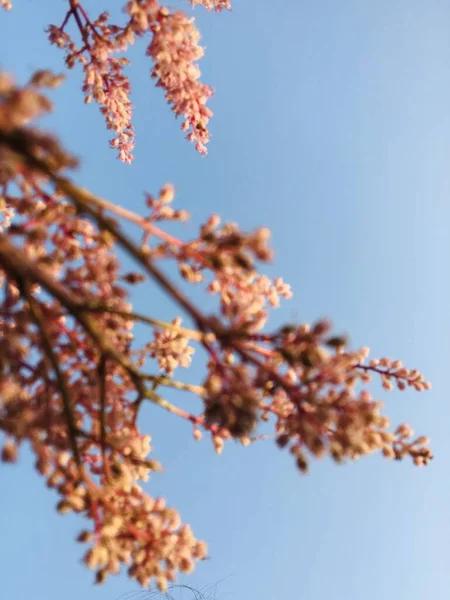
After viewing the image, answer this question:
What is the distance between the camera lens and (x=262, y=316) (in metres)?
2.89

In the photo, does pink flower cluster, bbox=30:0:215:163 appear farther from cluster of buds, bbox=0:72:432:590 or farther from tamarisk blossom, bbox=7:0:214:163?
cluster of buds, bbox=0:72:432:590

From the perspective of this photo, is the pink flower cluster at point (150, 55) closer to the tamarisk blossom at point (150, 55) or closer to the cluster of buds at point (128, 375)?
the tamarisk blossom at point (150, 55)

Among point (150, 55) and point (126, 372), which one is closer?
point (126, 372)

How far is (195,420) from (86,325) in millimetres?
1081

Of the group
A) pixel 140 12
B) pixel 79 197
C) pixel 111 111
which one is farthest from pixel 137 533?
pixel 111 111

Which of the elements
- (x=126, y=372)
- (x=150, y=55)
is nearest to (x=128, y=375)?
(x=126, y=372)

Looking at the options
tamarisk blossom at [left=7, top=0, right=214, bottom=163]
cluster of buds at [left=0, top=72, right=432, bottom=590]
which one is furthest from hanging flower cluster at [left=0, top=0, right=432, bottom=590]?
tamarisk blossom at [left=7, top=0, right=214, bottom=163]

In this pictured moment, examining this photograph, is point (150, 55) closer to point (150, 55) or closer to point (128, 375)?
point (150, 55)

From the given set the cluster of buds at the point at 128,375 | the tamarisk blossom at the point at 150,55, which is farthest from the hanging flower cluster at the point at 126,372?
the tamarisk blossom at the point at 150,55

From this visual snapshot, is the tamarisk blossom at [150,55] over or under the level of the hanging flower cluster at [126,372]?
over

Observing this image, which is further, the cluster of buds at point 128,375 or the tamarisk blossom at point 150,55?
the tamarisk blossom at point 150,55

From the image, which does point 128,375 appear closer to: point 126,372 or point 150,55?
point 126,372

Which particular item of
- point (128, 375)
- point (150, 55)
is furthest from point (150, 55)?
point (128, 375)

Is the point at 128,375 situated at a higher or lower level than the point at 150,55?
lower
